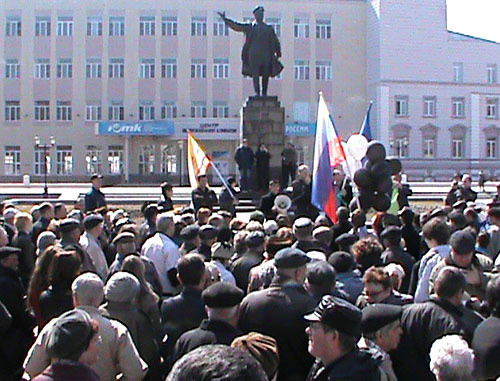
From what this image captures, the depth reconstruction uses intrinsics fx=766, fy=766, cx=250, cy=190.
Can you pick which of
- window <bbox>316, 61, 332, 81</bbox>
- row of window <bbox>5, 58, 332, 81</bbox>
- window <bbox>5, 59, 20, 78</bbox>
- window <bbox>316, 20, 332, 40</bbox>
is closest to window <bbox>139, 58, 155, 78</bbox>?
row of window <bbox>5, 58, 332, 81</bbox>

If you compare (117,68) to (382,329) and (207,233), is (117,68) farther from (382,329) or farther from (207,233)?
(382,329)

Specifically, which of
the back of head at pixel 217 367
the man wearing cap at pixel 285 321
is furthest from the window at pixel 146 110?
the back of head at pixel 217 367

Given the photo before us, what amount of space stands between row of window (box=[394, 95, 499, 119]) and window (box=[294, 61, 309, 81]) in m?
8.26

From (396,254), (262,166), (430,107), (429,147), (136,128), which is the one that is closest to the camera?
(396,254)

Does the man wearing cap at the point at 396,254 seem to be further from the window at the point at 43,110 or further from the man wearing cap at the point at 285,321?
the window at the point at 43,110

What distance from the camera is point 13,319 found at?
6.01 metres

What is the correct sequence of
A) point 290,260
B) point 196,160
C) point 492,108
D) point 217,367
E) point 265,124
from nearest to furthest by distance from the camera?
1. point 217,367
2. point 290,260
3. point 196,160
4. point 265,124
5. point 492,108

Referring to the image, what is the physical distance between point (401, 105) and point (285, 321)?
206 feet

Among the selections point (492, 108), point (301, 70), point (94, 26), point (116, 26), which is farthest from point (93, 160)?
point (492, 108)

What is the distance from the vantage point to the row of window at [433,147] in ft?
216

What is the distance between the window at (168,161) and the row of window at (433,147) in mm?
18577

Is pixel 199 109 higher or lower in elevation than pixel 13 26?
lower

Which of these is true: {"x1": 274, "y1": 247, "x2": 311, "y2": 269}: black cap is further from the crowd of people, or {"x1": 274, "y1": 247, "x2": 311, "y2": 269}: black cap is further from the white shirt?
the white shirt

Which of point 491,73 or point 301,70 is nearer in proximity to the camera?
point 301,70
